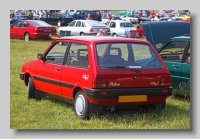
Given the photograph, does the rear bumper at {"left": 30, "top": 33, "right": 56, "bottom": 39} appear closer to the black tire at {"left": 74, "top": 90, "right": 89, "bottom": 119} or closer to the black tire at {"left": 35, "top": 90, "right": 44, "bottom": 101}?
the black tire at {"left": 35, "top": 90, "right": 44, "bottom": 101}

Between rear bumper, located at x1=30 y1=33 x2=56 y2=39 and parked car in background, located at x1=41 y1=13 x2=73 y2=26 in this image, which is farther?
parked car in background, located at x1=41 y1=13 x2=73 y2=26

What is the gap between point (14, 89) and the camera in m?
9.91

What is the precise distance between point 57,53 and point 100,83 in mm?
1806

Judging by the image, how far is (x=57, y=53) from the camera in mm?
8219

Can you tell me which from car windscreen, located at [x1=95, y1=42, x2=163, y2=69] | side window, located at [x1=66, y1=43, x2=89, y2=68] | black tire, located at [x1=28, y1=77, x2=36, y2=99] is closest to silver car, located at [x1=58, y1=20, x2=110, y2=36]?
black tire, located at [x1=28, y1=77, x2=36, y2=99]

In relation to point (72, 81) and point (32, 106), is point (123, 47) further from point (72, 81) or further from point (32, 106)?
point (32, 106)

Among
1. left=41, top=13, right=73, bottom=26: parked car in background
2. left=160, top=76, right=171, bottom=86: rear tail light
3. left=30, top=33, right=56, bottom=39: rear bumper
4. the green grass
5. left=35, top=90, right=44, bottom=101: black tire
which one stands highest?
left=41, top=13, right=73, bottom=26: parked car in background

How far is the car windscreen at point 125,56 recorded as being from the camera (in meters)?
6.98

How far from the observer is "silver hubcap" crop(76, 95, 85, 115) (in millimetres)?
7078

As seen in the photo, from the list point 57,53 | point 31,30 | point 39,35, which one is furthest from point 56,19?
point 57,53

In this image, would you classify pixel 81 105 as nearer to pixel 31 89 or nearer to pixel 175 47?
pixel 31 89

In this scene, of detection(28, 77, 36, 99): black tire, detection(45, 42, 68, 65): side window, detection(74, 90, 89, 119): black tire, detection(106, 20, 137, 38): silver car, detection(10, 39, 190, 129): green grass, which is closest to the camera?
detection(10, 39, 190, 129): green grass

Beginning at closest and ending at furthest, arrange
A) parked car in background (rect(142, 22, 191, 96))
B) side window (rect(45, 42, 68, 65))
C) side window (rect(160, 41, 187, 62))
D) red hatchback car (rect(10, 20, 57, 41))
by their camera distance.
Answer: side window (rect(45, 42, 68, 65)), parked car in background (rect(142, 22, 191, 96)), side window (rect(160, 41, 187, 62)), red hatchback car (rect(10, 20, 57, 41))

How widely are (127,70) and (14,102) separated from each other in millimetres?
2773
